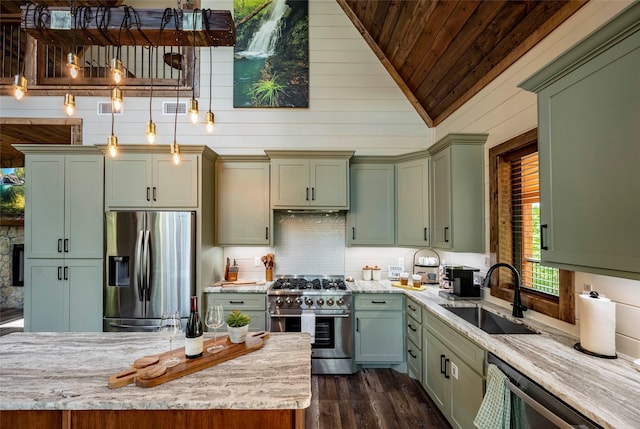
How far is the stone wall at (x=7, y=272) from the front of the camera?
6155 mm

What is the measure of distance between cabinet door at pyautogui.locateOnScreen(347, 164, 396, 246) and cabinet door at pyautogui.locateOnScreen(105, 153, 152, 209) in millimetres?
2363

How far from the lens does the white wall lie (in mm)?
1592

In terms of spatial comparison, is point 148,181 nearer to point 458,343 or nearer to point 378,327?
point 378,327

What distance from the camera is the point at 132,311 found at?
312cm

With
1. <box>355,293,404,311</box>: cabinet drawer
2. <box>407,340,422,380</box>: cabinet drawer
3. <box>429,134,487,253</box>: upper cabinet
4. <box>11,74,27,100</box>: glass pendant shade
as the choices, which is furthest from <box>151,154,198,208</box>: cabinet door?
<box>407,340,422,380</box>: cabinet drawer

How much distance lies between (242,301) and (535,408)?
2.69 m

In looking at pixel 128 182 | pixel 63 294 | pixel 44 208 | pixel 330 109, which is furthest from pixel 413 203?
pixel 44 208

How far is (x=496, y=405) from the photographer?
1.60 meters

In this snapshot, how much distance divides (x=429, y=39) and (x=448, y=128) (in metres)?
1.06

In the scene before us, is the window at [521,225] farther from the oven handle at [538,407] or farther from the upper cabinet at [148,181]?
the upper cabinet at [148,181]

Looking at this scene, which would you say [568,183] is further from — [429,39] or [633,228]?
[429,39]

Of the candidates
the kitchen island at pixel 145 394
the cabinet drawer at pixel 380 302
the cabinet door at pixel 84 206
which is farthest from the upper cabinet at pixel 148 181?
the cabinet drawer at pixel 380 302

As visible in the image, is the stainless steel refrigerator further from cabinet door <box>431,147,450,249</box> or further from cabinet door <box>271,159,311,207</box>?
cabinet door <box>431,147,450,249</box>

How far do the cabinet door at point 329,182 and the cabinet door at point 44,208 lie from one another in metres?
2.75
